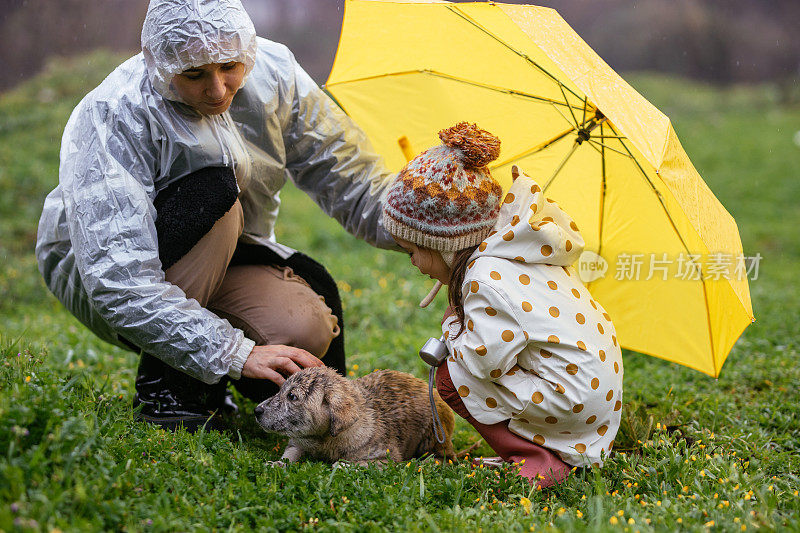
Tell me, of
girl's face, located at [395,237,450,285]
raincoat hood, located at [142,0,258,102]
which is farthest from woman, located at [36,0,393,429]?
girl's face, located at [395,237,450,285]

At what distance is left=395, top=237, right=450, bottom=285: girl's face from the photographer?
375 cm

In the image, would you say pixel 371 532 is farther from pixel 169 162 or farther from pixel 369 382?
pixel 169 162

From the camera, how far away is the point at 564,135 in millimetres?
4227

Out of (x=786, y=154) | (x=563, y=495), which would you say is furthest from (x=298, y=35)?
(x=563, y=495)

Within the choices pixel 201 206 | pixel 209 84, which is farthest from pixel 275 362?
pixel 209 84

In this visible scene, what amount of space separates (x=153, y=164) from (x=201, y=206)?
0.32 metres

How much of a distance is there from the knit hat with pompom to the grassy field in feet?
3.72

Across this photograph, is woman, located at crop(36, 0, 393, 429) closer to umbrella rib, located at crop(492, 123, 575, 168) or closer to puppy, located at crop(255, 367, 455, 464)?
puppy, located at crop(255, 367, 455, 464)

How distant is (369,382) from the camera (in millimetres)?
4195

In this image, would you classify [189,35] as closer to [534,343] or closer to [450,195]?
[450,195]

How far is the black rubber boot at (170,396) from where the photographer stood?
3971mm

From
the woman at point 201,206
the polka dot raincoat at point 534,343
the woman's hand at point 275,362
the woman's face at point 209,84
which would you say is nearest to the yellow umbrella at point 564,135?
the woman at point 201,206

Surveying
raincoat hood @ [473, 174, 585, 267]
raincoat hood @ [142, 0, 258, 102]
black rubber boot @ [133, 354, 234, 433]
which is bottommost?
black rubber boot @ [133, 354, 234, 433]

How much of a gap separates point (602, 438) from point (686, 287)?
103 cm
